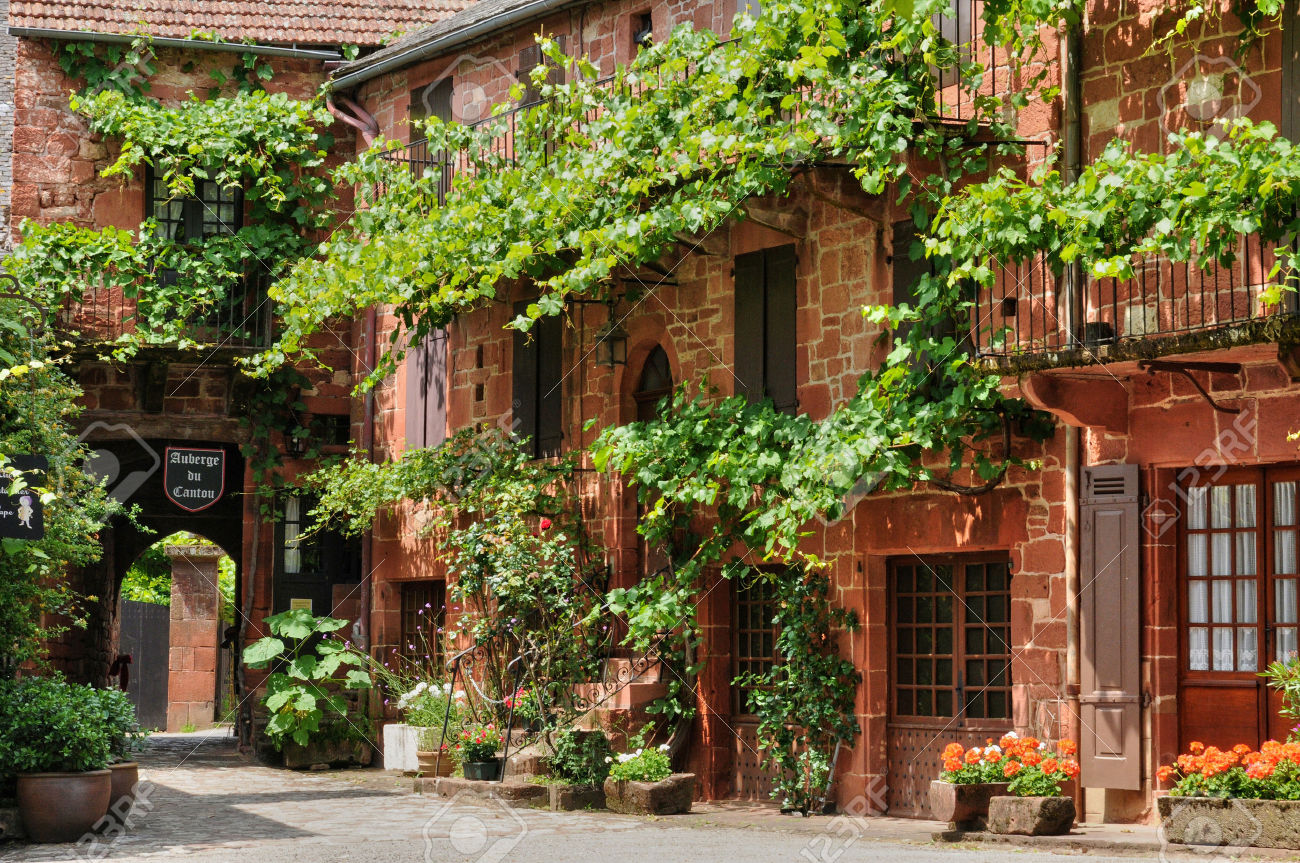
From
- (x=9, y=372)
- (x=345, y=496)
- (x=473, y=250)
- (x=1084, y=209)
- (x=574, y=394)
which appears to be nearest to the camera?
(x=1084, y=209)

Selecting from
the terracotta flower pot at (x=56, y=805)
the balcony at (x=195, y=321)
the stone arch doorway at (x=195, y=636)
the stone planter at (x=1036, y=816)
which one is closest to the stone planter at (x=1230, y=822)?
the stone planter at (x=1036, y=816)

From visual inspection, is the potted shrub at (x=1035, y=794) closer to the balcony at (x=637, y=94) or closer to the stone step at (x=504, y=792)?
the stone step at (x=504, y=792)

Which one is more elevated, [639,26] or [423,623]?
[639,26]

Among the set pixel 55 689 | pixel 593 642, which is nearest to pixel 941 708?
pixel 593 642

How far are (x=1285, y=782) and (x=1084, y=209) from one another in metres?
3.34

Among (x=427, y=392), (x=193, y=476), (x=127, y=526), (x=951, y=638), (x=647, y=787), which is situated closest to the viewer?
(x=647, y=787)

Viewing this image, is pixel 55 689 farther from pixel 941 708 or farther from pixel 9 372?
pixel 941 708

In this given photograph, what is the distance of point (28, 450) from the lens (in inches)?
464

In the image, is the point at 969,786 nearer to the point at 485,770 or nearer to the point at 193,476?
the point at 485,770

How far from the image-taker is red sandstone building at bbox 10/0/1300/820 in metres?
10.4

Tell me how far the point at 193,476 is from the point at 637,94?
676cm

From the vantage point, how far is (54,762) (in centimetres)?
1081

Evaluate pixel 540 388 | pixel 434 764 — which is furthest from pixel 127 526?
pixel 434 764

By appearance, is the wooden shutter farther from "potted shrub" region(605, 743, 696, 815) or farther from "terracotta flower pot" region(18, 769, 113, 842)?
"terracotta flower pot" region(18, 769, 113, 842)
